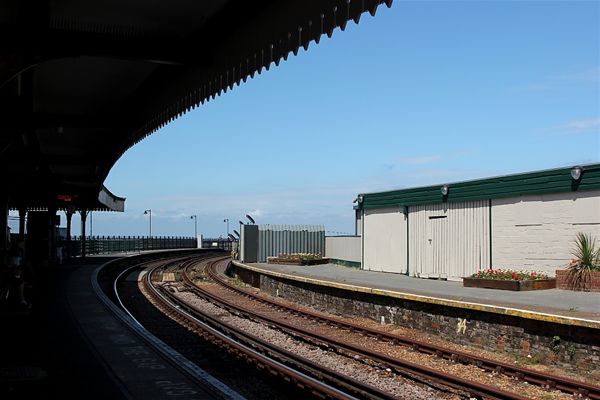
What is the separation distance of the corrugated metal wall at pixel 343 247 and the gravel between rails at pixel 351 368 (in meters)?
12.2

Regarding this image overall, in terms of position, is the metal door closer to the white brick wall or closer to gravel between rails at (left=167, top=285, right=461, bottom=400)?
the white brick wall

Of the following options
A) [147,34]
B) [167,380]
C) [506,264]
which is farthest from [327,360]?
[506,264]

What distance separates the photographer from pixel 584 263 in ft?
53.8

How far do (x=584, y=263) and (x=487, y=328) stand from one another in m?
5.29

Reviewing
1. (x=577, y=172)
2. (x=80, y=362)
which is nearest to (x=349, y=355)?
(x=80, y=362)

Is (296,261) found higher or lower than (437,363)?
higher

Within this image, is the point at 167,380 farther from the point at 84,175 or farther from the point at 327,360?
the point at 84,175

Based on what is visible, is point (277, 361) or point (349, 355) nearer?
point (277, 361)

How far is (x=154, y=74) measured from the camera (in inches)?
519

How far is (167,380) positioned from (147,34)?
5.69 meters

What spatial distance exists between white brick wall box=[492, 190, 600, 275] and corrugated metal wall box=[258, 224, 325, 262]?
604 inches

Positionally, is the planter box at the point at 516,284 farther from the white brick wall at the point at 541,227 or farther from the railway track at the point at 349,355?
the railway track at the point at 349,355

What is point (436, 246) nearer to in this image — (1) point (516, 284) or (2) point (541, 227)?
(2) point (541, 227)

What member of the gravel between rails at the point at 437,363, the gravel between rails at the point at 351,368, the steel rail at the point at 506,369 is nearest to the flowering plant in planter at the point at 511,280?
the gravel between rails at the point at 437,363
